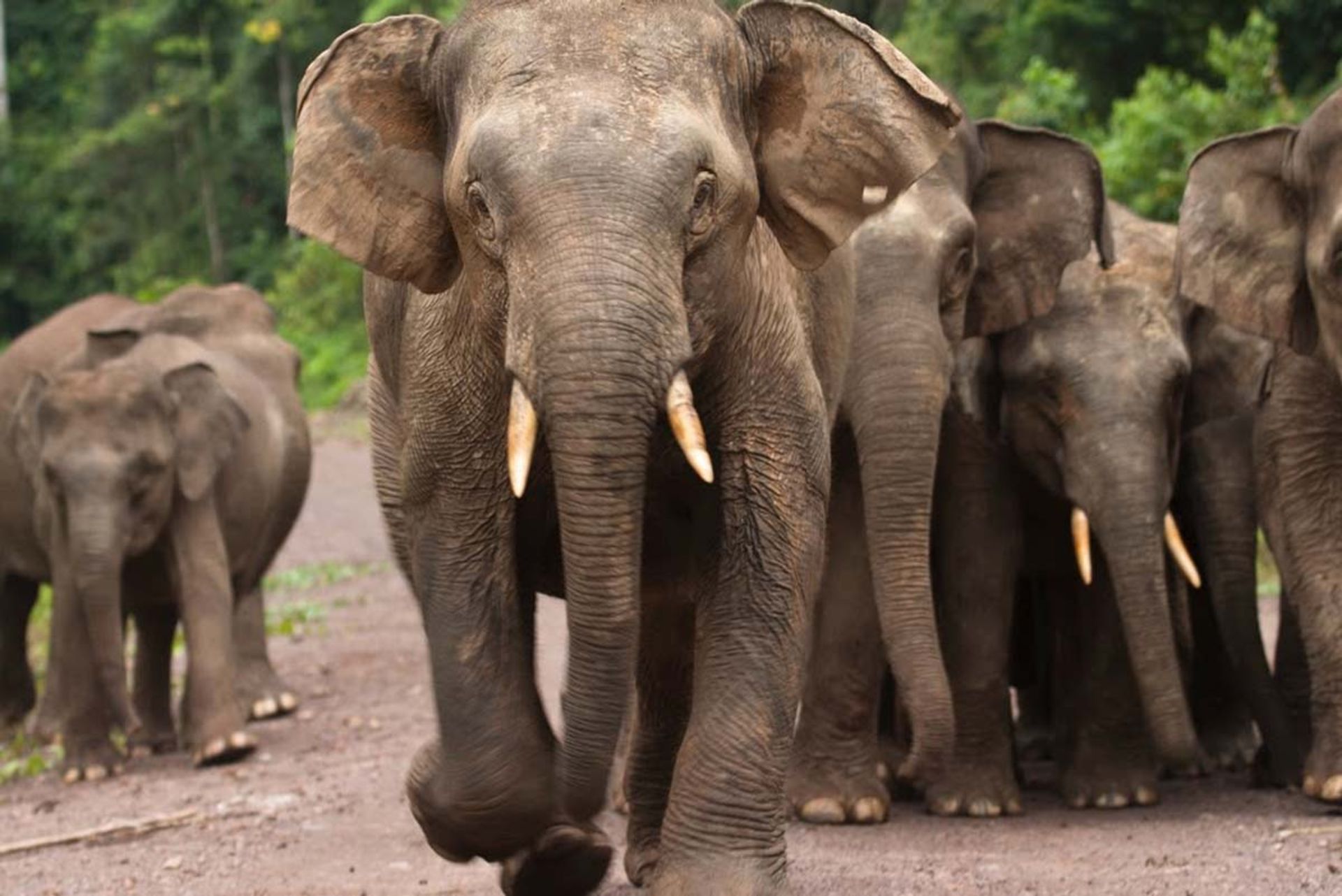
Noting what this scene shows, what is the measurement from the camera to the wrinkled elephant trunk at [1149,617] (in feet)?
25.4

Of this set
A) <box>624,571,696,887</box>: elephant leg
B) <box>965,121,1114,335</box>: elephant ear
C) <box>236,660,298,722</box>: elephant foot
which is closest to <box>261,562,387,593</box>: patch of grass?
<box>236,660,298,722</box>: elephant foot

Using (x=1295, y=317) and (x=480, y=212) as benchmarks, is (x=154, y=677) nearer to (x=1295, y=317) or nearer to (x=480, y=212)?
(x=1295, y=317)

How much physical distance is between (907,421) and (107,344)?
5535 mm

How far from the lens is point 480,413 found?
5559mm

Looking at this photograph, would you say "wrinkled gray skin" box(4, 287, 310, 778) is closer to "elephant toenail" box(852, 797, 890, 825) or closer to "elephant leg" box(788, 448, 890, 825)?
"elephant leg" box(788, 448, 890, 825)

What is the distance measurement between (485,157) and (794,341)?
89cm

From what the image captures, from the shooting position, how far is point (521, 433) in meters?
4.89

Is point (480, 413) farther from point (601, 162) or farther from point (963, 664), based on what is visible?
point (963, 664)

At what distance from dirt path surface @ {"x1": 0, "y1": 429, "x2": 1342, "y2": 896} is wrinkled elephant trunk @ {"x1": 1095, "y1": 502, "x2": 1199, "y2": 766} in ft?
0.89

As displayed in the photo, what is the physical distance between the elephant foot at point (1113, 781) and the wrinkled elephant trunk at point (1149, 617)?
197 millimetres

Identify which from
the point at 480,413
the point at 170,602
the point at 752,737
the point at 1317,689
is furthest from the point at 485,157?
the point at 170,602

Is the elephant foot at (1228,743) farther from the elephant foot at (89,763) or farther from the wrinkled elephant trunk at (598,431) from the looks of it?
the wrinkled elephant trunk at (598,431)

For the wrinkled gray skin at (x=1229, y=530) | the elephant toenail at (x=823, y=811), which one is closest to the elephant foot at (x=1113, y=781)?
the wrinkled gray skin at (x=1229, y=530)

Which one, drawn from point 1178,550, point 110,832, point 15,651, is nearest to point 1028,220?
point 1178,550
